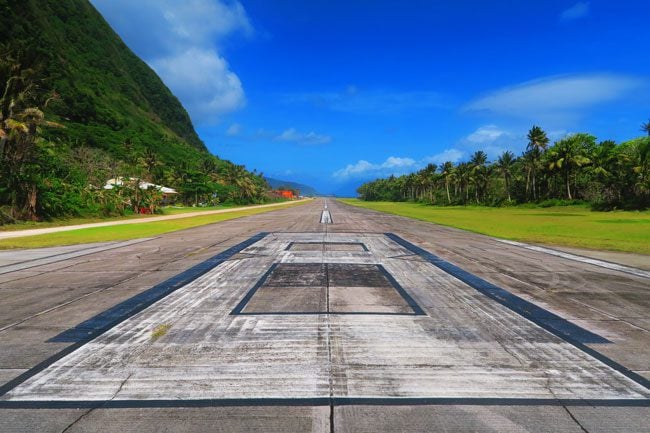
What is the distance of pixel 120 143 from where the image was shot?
82.9m

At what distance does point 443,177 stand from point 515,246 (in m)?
86.8

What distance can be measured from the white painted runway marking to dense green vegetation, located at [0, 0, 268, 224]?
82.4 feet

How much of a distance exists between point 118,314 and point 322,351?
3.91 metres

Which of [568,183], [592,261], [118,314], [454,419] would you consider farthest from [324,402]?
[568,183]

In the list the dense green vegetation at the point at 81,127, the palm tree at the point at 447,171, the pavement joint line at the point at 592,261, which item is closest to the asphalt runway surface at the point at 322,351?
the pavement joint line at the point at 592,261

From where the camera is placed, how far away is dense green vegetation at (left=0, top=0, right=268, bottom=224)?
25.7m

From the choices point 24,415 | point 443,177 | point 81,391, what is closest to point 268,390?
point 81,391

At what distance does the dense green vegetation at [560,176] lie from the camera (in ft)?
167

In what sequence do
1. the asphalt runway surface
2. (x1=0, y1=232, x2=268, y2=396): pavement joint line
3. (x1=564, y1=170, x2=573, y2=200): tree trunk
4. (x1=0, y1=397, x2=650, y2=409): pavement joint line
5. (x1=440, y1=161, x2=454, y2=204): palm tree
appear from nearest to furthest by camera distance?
the asphalt runway surface < (x1=0, y1=397, x2=650, y2=409): pavement joint line < (x1=0, y1=232, x2=268, y2=396): pavement joint line < (x1=564, y1=170, x2=573, y2=200): tree trunk < (x1=440, y1=161, x2=454, y2=204): palm tree

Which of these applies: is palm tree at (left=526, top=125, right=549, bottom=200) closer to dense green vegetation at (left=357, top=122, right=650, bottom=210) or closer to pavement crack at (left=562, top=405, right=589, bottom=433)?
dense green vegetation at (left=357, top=122, right=650, bottom=210)

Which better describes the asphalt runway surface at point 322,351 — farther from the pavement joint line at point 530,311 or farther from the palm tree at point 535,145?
the palm tree at point 535,145

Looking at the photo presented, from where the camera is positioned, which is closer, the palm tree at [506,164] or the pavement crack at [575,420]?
the pavement crack at [575,420]

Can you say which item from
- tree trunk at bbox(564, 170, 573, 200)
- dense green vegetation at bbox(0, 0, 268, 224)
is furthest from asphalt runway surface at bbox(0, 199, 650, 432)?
tree trunk at bbox(564, 170, 573, 200)

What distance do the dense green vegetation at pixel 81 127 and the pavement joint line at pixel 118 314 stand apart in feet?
69.7
